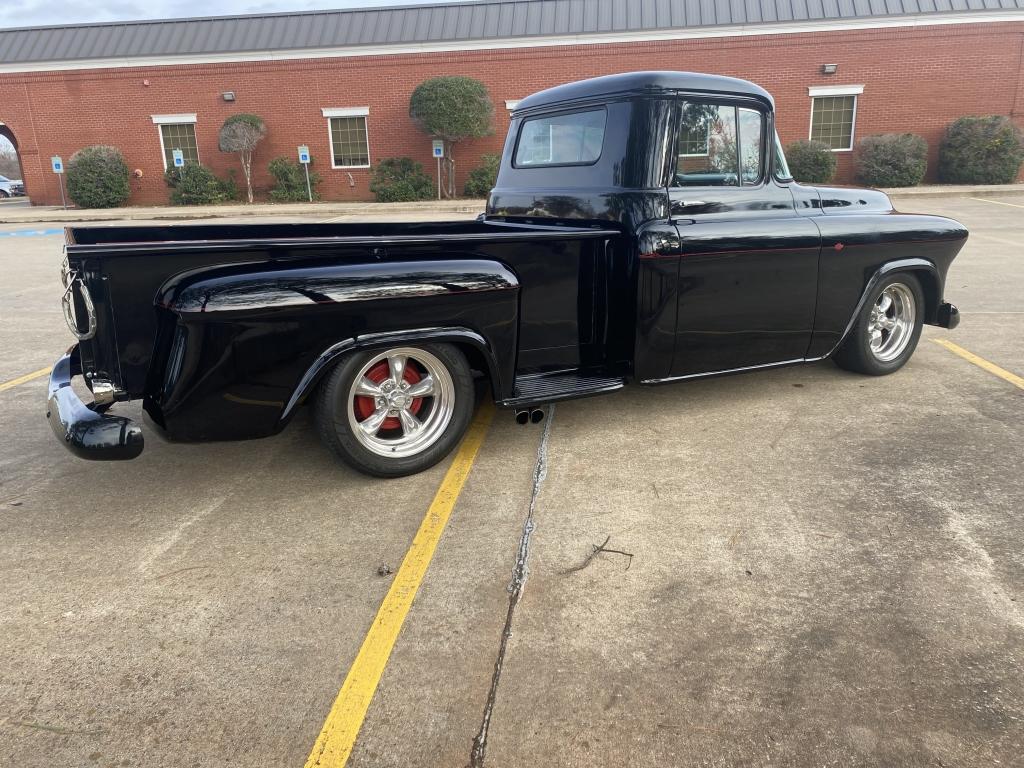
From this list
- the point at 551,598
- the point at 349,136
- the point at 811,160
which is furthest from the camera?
the point at 349,136

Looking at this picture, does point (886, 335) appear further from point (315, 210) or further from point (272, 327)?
point (315, 210)

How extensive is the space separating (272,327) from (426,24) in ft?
80.9

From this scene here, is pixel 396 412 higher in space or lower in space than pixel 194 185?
lower

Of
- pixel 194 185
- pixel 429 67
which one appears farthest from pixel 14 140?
pixel 429 67

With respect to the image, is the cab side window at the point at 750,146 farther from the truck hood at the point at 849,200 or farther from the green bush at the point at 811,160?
the green bush at the point at 811,160

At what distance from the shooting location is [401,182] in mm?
24797

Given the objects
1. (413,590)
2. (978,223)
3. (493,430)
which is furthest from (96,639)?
(978,223)

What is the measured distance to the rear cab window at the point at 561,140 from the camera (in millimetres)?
4633

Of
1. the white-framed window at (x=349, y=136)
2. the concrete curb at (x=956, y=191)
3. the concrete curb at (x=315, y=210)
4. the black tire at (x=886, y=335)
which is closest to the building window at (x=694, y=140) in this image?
the black tire at (x=886, y=335)

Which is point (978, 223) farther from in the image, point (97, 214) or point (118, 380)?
point (97, 214)

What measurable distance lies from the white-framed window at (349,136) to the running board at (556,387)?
23228 mm

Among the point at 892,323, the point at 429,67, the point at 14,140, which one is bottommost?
the point at 892,323

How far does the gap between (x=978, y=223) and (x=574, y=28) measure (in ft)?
45.1

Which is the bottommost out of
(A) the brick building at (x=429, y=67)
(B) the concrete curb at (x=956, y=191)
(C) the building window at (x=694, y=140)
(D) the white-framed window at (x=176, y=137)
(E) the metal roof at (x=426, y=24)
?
(B) the concrete curb at (x=956, y=191)
